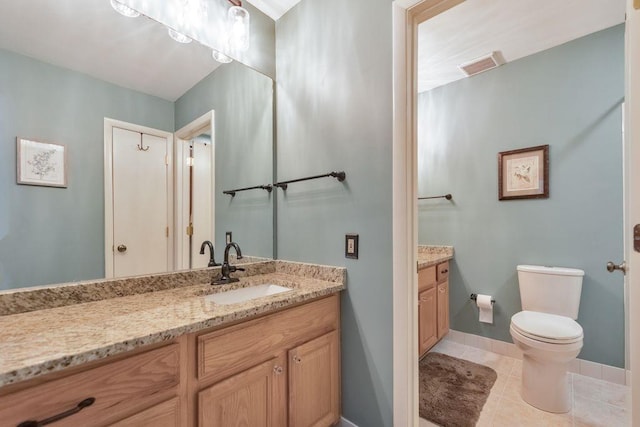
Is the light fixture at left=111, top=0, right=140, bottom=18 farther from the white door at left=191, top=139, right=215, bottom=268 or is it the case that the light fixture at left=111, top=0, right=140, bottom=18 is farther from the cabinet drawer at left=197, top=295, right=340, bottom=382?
the cabinet drawer at left=197, top=295, right=340, bottom=382

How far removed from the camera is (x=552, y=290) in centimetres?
204

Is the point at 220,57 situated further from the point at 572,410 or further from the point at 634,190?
the point at 572,410

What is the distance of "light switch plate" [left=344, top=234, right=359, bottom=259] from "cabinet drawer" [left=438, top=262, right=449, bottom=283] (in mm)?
1308

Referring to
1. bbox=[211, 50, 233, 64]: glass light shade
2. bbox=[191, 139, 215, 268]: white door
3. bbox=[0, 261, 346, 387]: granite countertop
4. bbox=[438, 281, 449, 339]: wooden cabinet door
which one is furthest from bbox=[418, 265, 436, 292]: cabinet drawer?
bbox=[211, 50, 233, 64]: glass light shade

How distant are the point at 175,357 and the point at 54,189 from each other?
30.8 inches

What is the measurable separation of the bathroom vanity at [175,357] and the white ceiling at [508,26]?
186cm

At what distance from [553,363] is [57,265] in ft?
8.40

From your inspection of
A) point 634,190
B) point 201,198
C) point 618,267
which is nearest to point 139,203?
point 201,198

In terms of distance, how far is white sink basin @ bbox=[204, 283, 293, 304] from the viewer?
140 cm

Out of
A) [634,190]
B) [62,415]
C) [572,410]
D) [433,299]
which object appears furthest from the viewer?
[433,299]

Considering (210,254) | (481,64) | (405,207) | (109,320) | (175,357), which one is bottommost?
(175,357)

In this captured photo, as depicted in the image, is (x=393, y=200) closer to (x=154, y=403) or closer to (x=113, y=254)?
(x=154, y=403)

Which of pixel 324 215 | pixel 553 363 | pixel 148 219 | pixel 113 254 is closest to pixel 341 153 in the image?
pixel 324 215

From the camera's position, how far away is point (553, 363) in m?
1.68
